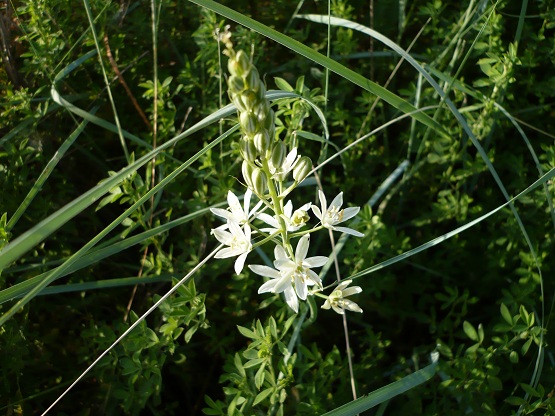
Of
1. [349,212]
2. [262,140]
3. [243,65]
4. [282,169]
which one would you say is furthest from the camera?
[349,212]

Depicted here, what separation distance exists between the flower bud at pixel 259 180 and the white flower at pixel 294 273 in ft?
0.57

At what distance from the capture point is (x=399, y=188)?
3.21 meters

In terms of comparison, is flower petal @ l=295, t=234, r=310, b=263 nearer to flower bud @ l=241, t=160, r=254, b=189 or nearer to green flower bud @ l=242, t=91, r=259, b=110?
flower bud @ l=241, t=160, r=254, b=189

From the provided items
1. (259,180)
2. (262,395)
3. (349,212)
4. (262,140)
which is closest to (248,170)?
(259,180)

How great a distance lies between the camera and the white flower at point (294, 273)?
5.87 ft

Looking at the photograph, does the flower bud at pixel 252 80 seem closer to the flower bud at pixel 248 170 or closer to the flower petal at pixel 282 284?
the flower bud at pixel 248 170

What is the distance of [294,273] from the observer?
181 centimetres

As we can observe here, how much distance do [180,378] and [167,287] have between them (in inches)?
17.6

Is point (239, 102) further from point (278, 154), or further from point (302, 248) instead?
point (302, 248)

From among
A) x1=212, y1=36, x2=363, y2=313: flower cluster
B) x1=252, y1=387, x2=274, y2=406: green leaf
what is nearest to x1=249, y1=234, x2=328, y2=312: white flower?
x1=212, y1=36, x2=363, y2=313: flower cluster

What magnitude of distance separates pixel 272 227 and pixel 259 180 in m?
0.73

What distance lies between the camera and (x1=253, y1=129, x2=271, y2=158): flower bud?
1627mm

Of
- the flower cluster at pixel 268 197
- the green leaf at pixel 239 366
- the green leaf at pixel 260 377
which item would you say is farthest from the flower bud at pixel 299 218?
the green leaf at pixel 239 366

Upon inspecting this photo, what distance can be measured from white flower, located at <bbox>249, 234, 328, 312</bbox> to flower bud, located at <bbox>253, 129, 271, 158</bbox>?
296 mm
